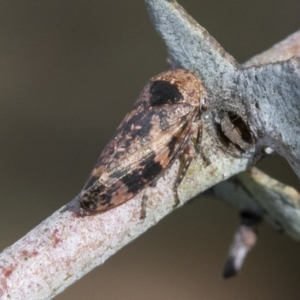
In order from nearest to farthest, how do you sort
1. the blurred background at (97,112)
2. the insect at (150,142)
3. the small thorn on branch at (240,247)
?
the insect at (150,142) < the small thorn on branch at (240,247) < the blurred background at (97,112)

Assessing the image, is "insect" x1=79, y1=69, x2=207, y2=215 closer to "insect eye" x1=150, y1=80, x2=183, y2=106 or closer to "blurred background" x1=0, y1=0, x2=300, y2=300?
"insect eye" x1=150, y1=80, x2=183, y2=106

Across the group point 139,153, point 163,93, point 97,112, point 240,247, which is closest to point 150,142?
point 139,153

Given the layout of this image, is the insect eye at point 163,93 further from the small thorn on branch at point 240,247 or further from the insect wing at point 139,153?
the small thorn on branch at point 240,247

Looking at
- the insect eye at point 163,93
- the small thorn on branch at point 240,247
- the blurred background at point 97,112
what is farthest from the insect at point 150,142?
the blurred background at point 97,112

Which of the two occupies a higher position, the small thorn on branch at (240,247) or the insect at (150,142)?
the insect at (150,142)

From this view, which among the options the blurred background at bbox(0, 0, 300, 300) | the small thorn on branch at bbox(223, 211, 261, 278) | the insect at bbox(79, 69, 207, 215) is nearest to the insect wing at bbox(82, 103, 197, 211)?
the insect at bbox(79, 69, 207, 215)

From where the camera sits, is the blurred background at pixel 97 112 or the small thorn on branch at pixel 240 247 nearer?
the small thorn on branch at pixel 240 247

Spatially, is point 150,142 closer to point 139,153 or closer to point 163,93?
point 139,153
